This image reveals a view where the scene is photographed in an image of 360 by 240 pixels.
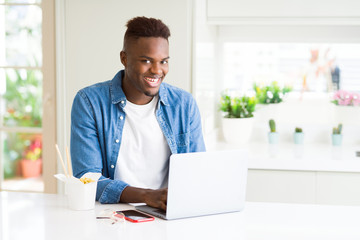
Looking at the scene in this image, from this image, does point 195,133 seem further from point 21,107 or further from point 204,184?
point 21,107

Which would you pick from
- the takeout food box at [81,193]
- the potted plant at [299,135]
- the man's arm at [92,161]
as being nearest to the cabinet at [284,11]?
the potted plant at [299,135]

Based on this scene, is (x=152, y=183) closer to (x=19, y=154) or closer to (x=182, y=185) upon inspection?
(x=182, y=185)

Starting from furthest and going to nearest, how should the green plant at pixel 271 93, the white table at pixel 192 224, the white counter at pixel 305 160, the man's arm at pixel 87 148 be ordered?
Result: the green plant at pixel 271 93, the white counter at pixel 305 160, the man's arm at pixel 87 148, the white table at pixel 192 224

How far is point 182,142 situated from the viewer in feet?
6.72

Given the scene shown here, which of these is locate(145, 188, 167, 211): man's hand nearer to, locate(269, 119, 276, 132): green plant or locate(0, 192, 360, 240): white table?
locate(0, 192, 360, 240): white table

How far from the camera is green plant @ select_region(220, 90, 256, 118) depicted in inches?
130

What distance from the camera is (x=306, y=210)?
1.71 m

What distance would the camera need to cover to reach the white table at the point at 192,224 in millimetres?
1447

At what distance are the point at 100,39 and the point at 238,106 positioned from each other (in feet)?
3.16

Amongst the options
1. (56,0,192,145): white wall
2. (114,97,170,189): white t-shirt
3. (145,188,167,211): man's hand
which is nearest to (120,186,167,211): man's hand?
(145,188,167,211): man's hand

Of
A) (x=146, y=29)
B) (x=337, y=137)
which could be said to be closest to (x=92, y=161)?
(x=146, y=29)

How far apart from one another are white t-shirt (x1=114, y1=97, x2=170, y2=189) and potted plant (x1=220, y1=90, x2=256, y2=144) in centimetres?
131

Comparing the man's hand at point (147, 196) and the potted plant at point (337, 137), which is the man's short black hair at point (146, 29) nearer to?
the man's hand at point (147, 196)

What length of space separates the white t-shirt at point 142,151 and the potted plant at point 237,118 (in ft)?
4.31
